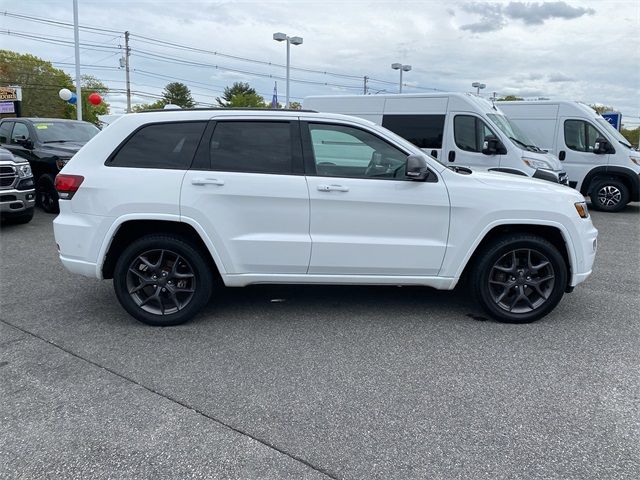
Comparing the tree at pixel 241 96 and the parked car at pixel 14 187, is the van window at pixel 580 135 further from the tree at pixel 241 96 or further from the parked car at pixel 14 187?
the tree at pixel 241 96

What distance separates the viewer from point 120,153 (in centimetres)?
432

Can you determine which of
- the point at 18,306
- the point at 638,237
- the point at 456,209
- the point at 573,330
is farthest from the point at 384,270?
the point at 638,237

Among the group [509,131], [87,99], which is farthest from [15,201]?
[87,99]

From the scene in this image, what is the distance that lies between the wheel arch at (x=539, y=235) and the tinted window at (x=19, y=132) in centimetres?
959

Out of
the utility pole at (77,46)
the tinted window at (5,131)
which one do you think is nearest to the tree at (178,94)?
the utility pole at (77,46)

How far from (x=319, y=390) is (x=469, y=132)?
7998 millimetres

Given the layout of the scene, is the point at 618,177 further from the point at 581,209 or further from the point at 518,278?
the point at 518,278

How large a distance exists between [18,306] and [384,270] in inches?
138

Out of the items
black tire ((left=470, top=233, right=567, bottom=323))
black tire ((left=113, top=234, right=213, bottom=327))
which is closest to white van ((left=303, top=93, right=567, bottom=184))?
black tire ((left=470, top=233, right=567, bottom=323))

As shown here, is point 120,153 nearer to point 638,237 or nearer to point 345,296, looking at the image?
point 345,296

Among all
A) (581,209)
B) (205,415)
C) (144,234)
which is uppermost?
(581,209)

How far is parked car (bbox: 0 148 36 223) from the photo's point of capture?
8242mm

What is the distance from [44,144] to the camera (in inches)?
398

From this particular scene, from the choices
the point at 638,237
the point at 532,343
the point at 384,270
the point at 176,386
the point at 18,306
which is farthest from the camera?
the point at 638,237
